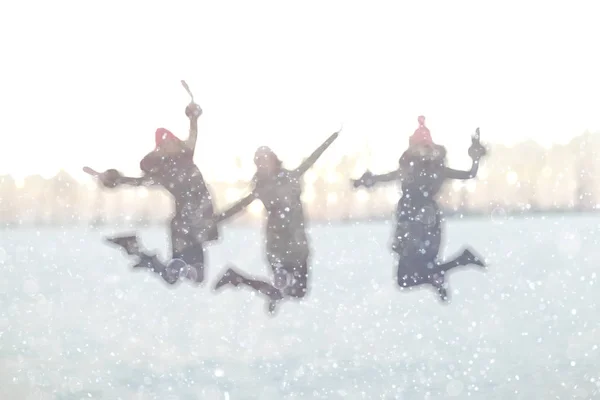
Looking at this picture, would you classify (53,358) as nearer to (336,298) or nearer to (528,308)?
(336,298)

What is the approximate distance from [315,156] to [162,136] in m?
1.51

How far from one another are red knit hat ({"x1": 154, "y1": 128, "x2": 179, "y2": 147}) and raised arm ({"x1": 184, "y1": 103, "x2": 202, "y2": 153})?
149 millimetres

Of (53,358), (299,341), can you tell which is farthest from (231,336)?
(53,358)

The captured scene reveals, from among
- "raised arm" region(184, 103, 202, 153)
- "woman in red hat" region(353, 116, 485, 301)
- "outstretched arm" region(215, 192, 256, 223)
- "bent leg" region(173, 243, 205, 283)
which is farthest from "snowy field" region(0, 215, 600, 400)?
"woman in red hat" region(353, 116, 485, 301)

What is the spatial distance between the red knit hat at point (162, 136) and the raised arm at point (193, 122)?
15 cm

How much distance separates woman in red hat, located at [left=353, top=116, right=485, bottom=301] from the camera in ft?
24.3

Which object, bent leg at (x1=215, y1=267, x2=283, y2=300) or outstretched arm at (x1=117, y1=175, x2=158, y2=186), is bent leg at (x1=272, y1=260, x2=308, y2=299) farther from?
outstretched arm at (x1=117, y1=175, x2=158, y2=186)

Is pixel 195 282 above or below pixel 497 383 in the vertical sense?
above

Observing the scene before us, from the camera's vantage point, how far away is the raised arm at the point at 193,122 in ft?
23.9

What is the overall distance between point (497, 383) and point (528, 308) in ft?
16.0

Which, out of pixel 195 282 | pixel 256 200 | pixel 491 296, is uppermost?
pixel 256 200

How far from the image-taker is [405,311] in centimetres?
1404

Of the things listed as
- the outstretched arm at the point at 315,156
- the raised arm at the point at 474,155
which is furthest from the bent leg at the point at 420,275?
the outstretched arm at the point at 315,156

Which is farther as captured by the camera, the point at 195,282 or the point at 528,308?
the point at 528,308
